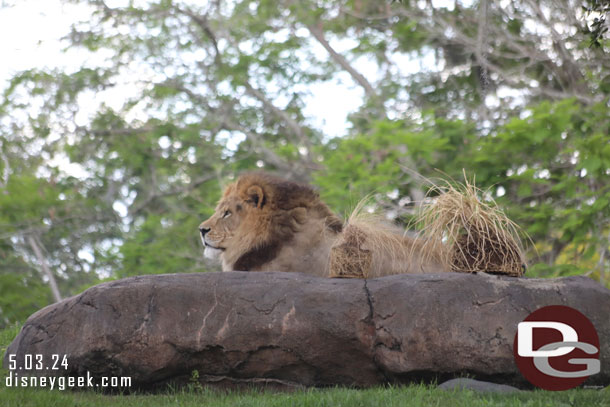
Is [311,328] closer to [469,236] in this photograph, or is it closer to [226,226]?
[226,226]

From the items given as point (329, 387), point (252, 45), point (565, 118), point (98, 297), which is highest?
point (252, 45)

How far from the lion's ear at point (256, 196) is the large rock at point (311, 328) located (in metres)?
1.11

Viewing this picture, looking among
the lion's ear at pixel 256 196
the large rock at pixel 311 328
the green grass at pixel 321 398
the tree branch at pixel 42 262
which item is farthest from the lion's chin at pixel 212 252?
the tree branch at pixel 42 262

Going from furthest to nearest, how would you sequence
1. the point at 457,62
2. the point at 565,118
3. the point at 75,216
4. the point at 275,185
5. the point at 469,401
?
the point at 75,216 < the point at 457,62 < the point at 565,118 < the point at 275,185 < the point at 469,401

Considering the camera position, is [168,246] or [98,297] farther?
[168,246]

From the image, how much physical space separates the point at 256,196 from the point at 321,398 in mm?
2345

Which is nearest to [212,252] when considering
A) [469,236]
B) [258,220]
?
[258,220]

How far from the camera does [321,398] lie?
478cm

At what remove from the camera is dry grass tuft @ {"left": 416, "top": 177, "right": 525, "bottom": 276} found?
604 centimetres

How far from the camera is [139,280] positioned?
567 centimetres

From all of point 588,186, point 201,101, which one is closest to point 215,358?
point 588,186

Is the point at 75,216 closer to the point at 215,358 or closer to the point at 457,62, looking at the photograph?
the point at 457,62

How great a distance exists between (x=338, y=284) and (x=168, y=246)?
10.3m

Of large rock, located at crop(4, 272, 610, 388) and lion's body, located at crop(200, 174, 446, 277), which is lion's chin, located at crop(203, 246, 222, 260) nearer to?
lion's body, located at crop(200, 174, 446, 277)
